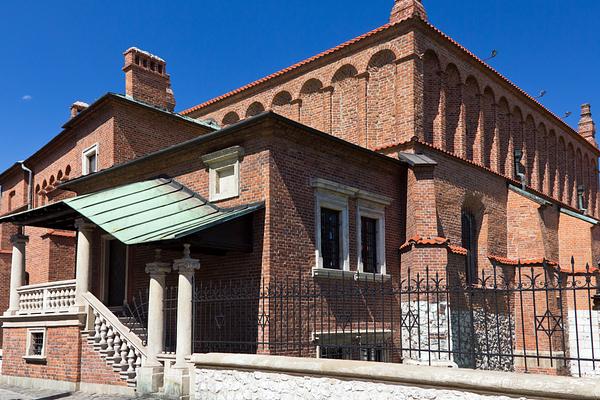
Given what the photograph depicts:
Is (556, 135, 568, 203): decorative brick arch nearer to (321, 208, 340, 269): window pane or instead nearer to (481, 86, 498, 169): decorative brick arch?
(481, 86, 498, 169): decorative brick arch

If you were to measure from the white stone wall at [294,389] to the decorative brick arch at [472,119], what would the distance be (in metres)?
13.6

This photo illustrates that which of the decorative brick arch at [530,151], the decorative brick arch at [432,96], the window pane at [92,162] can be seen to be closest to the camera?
the decorative brick arch at [432,96]

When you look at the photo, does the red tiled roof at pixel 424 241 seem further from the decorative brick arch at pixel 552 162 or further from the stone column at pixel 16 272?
the decorative brick arch at pixel 552 162

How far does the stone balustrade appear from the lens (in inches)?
556

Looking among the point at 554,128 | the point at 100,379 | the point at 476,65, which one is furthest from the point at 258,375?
the point at 554,128

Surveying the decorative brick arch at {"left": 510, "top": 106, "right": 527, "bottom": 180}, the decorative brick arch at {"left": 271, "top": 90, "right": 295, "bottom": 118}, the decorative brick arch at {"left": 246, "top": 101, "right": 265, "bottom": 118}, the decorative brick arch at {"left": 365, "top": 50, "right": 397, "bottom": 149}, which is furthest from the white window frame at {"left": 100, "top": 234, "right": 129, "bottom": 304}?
the decorative brick arch at {"left": 510, "top": 106, "right": 527, "bottom": 180}

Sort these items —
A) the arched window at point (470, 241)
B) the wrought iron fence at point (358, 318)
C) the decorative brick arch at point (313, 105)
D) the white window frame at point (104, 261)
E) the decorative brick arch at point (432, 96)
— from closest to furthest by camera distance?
the wrought iron fence at point (358, 318) → the white window frame at point (104, 261) → the decorative brick arch at point (432, 96) → the arched window at point (470, 241) → the decorative brick arch at point (313, 105)

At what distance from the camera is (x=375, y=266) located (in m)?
15.9

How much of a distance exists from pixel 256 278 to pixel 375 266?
Answer: 13.4 feet

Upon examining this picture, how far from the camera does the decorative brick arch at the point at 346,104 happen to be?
802 inches

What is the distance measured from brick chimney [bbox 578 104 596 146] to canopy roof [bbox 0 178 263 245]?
1105 inches

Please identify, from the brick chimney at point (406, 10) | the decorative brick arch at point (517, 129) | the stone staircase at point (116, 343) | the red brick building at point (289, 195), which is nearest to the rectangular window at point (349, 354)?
the red brick building at point (289, 195)

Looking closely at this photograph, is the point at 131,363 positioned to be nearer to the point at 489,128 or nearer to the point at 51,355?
the point at 51,355

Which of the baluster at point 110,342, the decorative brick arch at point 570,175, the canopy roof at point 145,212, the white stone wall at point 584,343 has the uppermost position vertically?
the decorative brick arch at point 570,175
